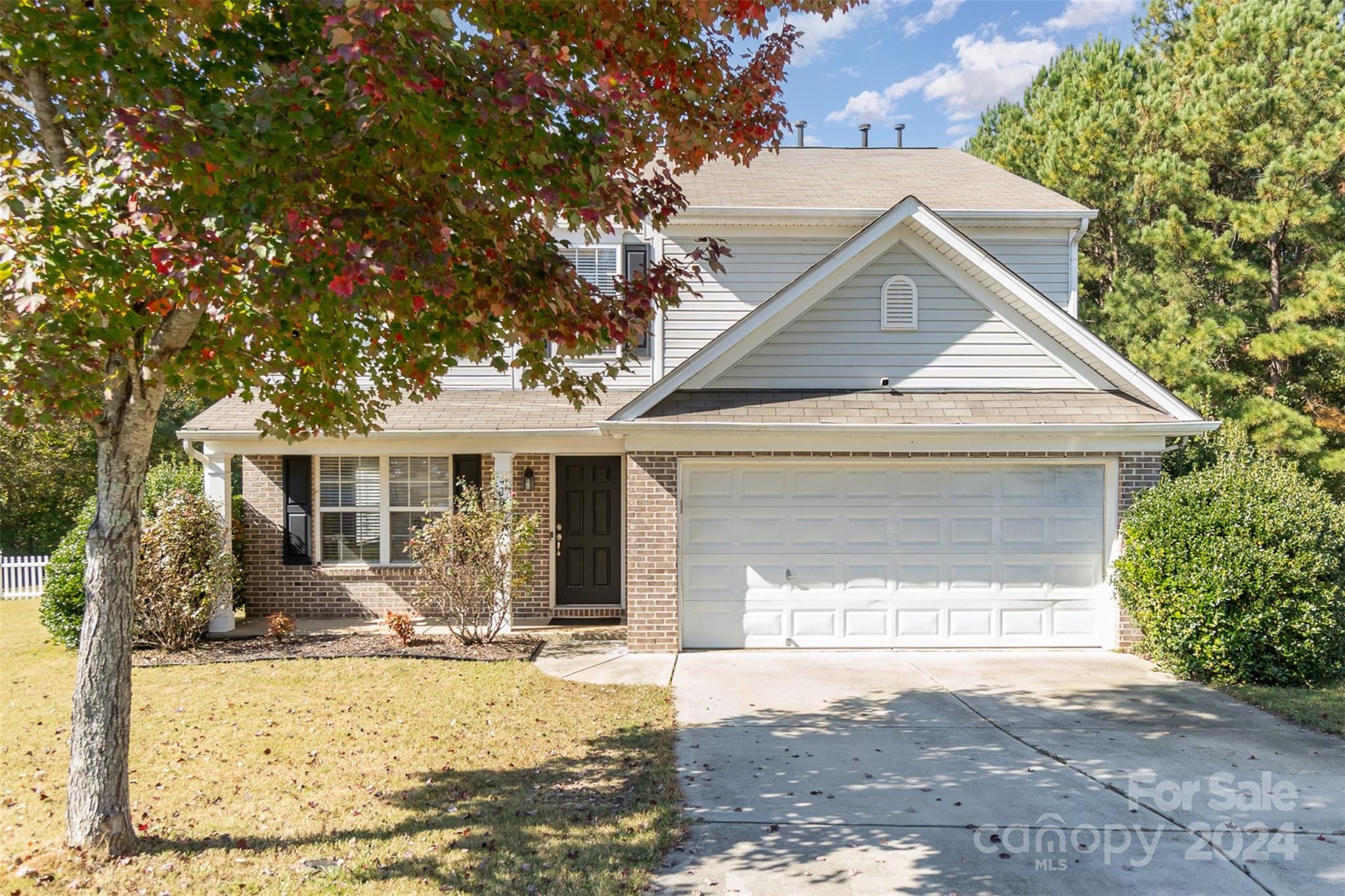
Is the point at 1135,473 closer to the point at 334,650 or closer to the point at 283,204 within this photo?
the point at 283,204

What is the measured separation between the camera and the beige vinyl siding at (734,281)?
476 inches

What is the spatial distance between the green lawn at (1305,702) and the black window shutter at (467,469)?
937 cm

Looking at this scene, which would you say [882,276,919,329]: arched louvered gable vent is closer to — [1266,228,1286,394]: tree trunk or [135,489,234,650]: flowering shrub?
[135,489,234,650]: flowering shrub

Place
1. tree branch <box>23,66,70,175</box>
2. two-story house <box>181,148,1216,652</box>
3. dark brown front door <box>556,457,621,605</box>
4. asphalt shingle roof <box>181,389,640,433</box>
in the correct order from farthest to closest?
dark brown front door <box>556,457,621,605</box> < asphalt shingle roof <box>181,389,640,433</box> < two-story house <box>181,148,1216,652</box> < tree branch <box>23,66,70,175</box>

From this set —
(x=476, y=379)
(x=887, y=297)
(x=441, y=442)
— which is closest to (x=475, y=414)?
(x=441, y=442)

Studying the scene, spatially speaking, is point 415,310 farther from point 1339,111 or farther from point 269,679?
point 1339,111

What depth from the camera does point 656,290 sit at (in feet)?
17.9

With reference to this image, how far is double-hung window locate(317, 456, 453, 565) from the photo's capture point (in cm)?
1208

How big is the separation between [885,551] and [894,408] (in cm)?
174

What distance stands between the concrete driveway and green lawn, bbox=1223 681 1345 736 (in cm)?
23

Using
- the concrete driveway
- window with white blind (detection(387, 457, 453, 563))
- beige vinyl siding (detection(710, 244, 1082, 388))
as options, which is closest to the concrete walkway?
the concrete driveway

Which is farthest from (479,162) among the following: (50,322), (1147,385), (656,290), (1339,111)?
(1339,111)

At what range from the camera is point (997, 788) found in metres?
5.71

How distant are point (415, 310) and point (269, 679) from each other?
599 centimetres
